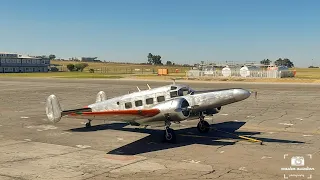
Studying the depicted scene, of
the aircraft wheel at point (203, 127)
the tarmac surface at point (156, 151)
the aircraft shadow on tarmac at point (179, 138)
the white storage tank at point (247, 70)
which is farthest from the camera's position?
the white storage tank at point (247, 70)

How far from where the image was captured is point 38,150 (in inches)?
704

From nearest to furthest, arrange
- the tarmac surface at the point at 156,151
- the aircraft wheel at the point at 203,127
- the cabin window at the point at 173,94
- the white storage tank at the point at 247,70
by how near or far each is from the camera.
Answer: the tarmac surface at the point at 156,151 < the cabin window at the point at 173,94 < the aircraft wheel at the point at 203,127 < the white storage tank at the point at 247,70

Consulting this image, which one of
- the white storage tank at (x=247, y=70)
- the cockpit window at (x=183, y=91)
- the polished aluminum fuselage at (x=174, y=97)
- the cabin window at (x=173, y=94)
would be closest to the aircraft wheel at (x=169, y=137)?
the polished aluminum fuselage at (x=174, y=97)

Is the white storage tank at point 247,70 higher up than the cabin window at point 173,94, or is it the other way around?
the white storage tank at point 247,70

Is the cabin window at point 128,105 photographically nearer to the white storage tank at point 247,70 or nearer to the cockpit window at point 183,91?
the cockpit window at point 183,91

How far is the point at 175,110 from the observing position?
59.9 feet

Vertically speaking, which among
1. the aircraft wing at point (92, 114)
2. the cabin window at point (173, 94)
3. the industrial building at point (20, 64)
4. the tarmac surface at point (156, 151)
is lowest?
the tarmac surface at point (156, 151)

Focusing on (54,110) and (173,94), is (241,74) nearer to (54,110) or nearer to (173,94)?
(173,94)

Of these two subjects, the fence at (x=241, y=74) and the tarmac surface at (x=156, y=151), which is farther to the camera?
the fence at (x=241, y=74)

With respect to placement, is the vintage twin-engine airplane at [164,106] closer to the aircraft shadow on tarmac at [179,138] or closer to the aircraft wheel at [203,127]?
the aircraft wheel at [203,127]

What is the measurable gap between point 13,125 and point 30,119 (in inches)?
119

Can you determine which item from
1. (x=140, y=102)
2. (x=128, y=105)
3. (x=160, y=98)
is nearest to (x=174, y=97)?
(x=160, y=98)

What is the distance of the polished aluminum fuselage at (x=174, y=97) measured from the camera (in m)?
19.5

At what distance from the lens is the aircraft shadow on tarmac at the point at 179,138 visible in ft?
59.8
